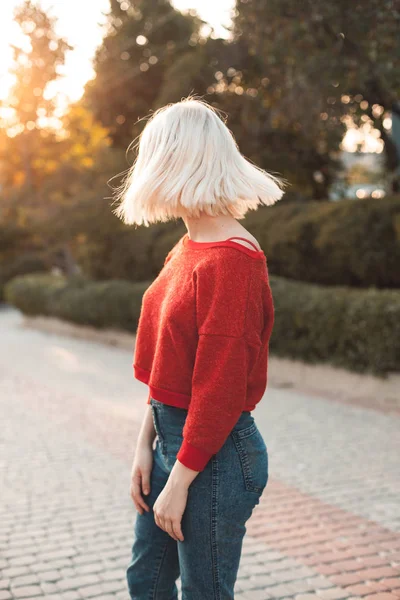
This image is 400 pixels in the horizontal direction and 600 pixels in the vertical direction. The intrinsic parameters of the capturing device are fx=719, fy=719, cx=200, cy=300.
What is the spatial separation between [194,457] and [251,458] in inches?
8.1

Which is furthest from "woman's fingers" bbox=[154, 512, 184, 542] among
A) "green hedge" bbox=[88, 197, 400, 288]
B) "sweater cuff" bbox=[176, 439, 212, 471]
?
"green hedge" bbox=[88, 197, 400, 288]

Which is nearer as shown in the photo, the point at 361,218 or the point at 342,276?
the point at 361,218

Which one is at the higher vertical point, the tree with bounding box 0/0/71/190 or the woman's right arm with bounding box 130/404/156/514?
the tree with bounding box 0/0/71/190

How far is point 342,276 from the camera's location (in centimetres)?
1076

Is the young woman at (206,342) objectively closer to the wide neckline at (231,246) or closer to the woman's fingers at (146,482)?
the wide neckline at (231,246)

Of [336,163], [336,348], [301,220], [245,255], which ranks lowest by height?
[336,348]

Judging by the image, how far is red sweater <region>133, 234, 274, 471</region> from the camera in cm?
189

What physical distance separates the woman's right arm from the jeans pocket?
0.36 metres

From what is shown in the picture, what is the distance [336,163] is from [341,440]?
32.4 ft

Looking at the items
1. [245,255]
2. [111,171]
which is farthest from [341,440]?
[111,171]

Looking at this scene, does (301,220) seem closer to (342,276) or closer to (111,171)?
(342,276)

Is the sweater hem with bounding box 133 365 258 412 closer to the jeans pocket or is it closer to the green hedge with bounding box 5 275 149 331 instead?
the jeans pocket

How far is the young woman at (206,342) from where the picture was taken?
1898 millimetres

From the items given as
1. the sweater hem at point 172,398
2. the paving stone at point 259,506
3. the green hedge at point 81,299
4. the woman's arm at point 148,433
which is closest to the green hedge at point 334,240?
the paving stone at point 259,506
